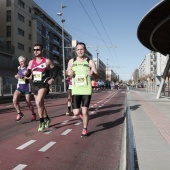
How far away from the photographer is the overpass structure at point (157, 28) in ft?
40.7

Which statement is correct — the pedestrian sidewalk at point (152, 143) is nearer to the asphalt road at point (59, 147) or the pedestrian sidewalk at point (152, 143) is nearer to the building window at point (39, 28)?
the asphalt road at point (59, 147)

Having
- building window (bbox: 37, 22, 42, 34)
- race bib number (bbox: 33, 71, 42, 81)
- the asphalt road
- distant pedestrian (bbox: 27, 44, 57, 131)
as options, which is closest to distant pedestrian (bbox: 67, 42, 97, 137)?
the asphalt road

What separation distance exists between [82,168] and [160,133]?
2.72m

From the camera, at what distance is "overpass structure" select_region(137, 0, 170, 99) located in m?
12.4

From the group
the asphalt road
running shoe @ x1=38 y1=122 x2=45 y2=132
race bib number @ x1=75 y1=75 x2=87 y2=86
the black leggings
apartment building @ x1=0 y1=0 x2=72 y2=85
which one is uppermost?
apartment building @ x1=0 y1=0 x2=72 y2=85

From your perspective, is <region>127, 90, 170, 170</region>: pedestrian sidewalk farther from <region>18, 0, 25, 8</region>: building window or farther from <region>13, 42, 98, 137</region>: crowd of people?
<region>18, 0, 25, 8</region>: building window

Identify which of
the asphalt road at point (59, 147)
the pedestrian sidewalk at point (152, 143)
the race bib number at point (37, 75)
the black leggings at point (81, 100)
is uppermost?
the race bib number at point (37, 75)

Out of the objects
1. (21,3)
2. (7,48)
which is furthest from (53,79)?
(21,3)

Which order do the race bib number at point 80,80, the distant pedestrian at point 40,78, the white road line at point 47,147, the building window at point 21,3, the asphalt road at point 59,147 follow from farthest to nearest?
the building window at point 21,3 → the distant pedestrian at point 40,78 → the race bib number at point 80,80 → the white road line at point 47,147 → the asphalt road at point 59,147

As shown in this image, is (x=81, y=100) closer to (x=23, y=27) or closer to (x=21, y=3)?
(x=23, y=27)

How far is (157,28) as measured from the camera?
15367mm

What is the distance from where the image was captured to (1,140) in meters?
6.04

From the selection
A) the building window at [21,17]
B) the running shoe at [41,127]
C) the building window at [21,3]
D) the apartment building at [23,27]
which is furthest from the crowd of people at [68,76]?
the building window at [21,3]

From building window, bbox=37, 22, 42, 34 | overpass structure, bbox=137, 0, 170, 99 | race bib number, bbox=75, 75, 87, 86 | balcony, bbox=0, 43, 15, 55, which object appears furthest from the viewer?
building window, bbox=37, 22, 42, 34
